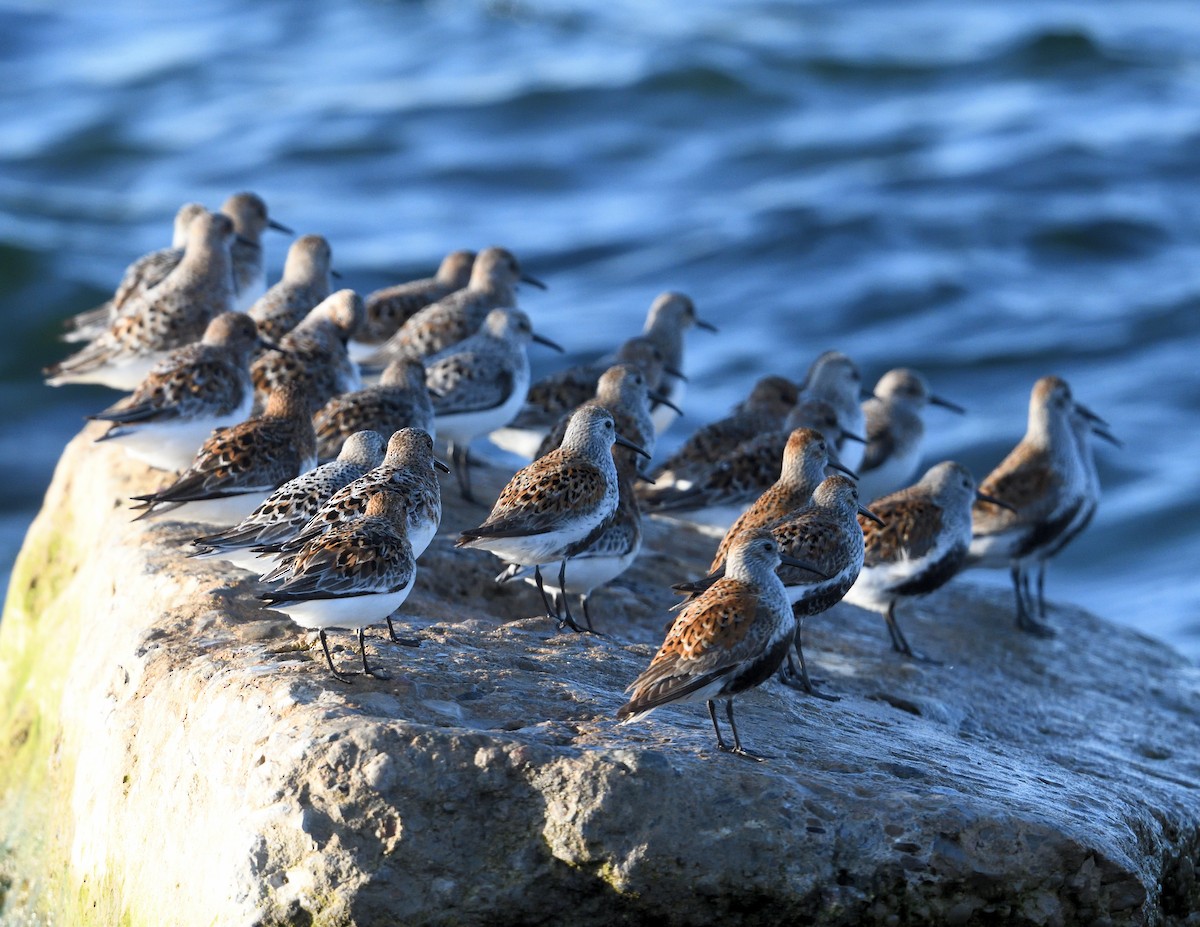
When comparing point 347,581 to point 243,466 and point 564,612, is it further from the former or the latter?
point 243,466

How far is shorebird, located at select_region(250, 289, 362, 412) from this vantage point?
35.2ft

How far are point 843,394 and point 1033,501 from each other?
5.70ft

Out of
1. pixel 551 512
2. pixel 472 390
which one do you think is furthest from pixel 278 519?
pixel 472 390

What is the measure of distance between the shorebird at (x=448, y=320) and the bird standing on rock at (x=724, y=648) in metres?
5.41

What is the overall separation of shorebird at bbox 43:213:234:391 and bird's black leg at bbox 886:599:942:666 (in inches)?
200

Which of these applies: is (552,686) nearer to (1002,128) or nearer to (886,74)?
(1002,128)

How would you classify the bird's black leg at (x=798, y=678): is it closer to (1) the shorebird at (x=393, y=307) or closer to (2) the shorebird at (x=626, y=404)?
(2) the shorebird at (x=626, y=404)

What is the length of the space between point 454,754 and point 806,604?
2.49m

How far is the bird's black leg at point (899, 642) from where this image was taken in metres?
9.62

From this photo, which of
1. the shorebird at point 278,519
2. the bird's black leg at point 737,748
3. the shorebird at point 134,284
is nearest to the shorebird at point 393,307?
the shorebird at point 134,284

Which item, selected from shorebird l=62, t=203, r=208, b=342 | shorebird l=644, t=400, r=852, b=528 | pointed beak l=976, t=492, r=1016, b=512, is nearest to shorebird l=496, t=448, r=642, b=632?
shorebird l=644, t=400, r=852, b=528

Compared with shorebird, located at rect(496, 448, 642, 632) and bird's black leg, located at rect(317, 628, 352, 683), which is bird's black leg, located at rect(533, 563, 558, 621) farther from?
bird's black leg, located at rect(317, 628, 352, 683)

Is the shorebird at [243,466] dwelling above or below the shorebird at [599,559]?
above

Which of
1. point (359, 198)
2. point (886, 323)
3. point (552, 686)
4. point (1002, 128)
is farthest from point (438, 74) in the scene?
point (552, 686)
